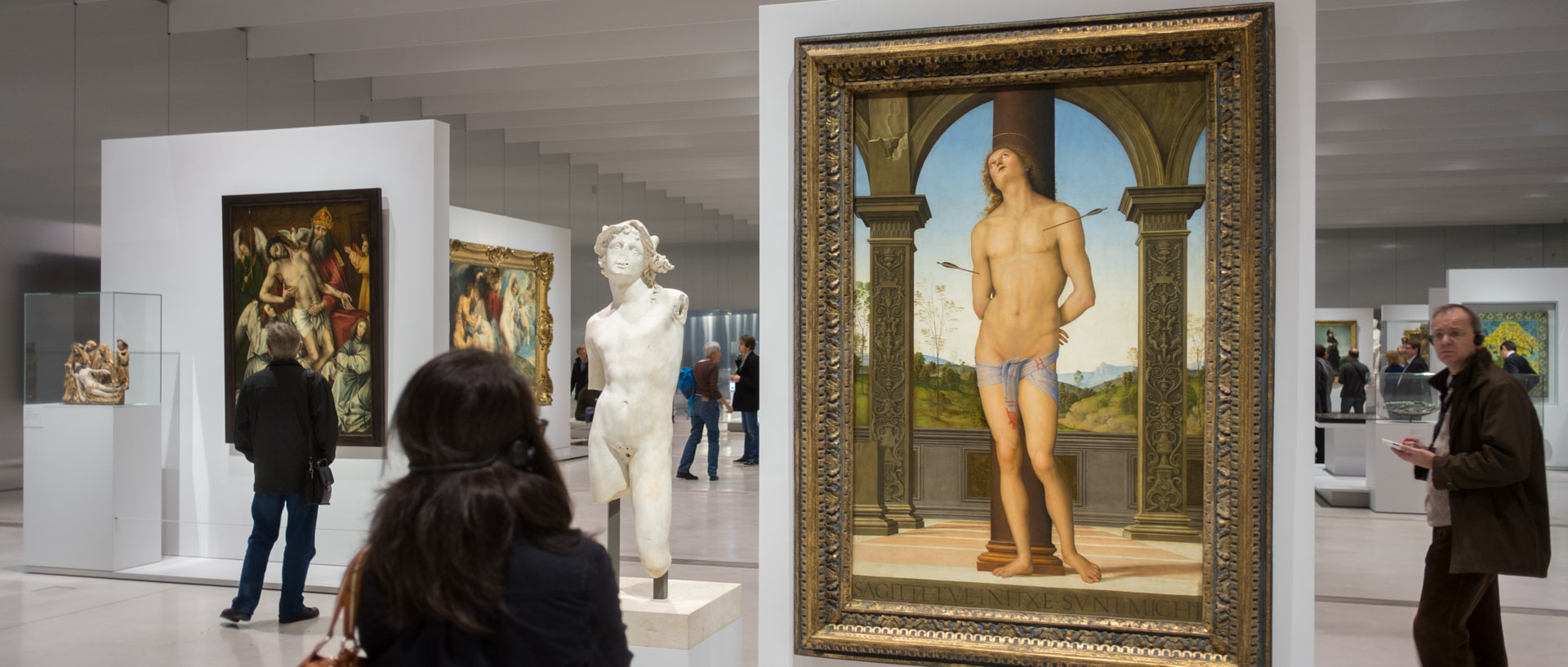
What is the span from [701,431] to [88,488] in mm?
7167

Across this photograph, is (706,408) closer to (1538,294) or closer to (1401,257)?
(1538,294)

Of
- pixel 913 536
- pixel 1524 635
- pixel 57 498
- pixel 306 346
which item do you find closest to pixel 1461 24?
pixel 1524 635

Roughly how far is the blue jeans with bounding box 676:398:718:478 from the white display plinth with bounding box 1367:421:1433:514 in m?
7.30

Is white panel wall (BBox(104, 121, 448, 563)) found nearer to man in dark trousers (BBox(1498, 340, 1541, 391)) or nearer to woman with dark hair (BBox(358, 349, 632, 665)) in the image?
woman with dark hair (BBox(358, 349, 632, 665))

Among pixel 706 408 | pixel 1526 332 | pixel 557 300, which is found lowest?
pixel 706 408

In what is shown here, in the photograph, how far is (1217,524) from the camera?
3.43 m

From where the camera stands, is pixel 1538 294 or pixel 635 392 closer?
pixel 635 392

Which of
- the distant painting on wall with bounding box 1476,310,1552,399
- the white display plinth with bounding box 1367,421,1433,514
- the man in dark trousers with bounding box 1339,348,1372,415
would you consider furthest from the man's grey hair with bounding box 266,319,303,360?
the distant painting on wall with bounding box 1476,310,1552,399

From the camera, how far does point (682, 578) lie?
7.30m

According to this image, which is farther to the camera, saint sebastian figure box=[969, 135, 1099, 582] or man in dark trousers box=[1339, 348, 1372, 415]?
man in dark trousers box=[1339, 348, 1372, 415]

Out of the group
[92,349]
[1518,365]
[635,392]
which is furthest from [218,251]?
[1518,365]

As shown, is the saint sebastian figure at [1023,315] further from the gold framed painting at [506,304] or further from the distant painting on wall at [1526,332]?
the distant painting on wall at [1526,332]

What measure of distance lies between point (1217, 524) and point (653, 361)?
2.09m

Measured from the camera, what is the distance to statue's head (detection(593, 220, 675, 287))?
411 centimetres
